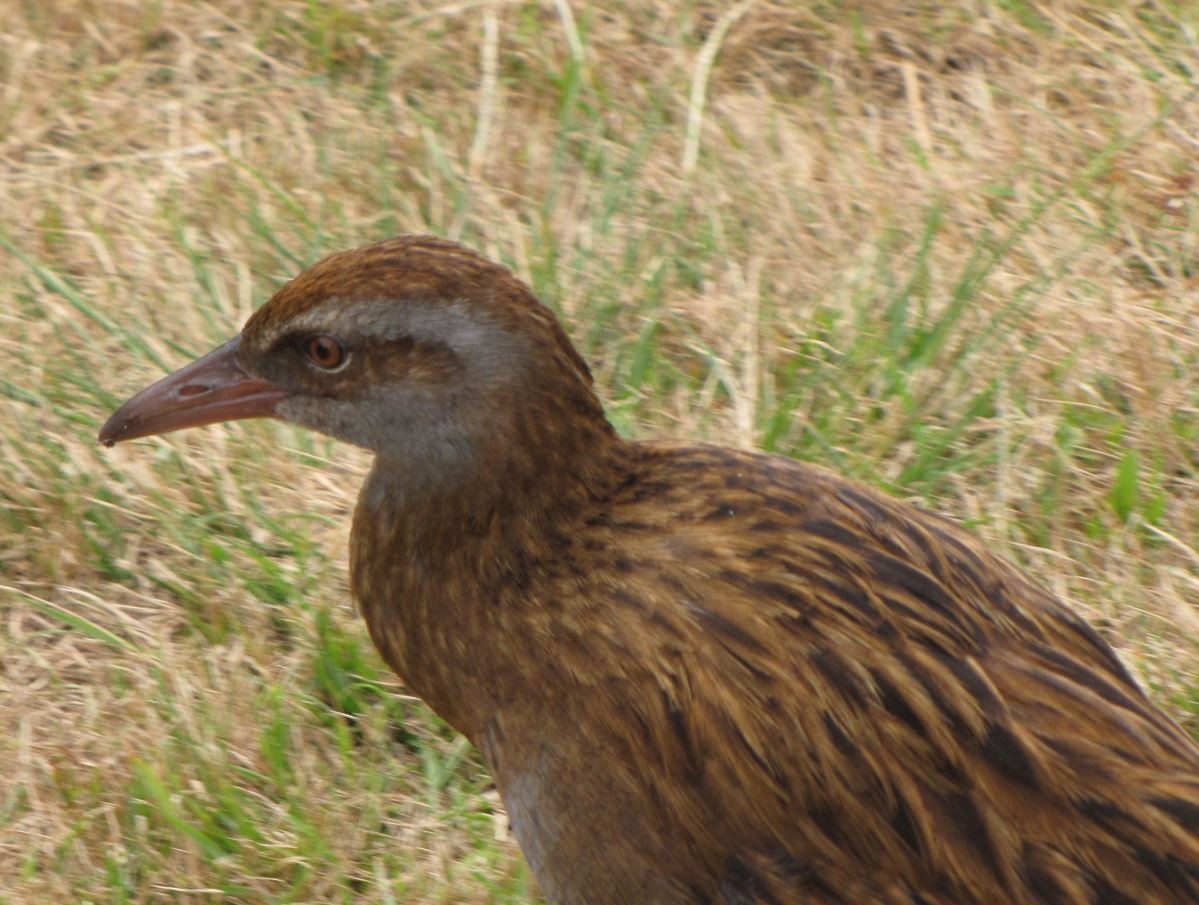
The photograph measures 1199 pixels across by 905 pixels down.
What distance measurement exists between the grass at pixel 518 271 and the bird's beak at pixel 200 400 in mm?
671

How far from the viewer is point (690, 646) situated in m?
3.10

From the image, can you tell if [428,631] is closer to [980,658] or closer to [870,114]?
[980,658]

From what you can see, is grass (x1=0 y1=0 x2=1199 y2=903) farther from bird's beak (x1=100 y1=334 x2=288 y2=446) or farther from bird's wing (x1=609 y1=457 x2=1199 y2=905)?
bird's wing (x1=609 y1=457 x2=1199 y2=905)

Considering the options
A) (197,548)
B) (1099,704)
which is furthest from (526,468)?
(197,548)

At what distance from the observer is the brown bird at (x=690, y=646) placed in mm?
2943

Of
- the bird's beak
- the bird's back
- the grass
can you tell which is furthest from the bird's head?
the grass

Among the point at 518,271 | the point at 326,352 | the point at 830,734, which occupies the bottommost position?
the point at 518,271

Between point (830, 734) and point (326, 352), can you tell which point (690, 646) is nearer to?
point (830, 734)

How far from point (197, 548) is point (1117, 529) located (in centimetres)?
210

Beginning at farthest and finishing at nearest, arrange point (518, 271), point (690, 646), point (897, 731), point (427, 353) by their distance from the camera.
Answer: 1. point (518, 271)
2. point (427, 353)
3. point (690, 646)
4. point (897, 731)

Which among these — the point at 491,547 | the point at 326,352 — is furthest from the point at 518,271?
the point at 491,547

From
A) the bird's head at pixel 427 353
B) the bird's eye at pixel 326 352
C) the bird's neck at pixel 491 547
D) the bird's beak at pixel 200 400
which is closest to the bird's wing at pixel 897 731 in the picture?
the bird's neck at pixel 491 547

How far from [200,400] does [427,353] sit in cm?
54

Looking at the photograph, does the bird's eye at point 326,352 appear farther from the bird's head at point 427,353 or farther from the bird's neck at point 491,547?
the bird's neck at point 491,547
